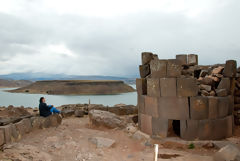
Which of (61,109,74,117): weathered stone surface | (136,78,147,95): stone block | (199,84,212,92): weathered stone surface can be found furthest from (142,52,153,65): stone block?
(61,109,74,117): weathered stone surface

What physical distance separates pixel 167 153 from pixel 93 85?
47.8 m

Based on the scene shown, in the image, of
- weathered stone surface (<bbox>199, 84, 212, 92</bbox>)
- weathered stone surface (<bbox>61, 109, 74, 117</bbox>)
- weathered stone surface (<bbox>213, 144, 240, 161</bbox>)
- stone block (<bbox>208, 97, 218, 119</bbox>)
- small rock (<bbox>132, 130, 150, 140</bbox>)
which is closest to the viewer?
weathered stone surface (<bbox>213, 144, 240, 161</bbox>)

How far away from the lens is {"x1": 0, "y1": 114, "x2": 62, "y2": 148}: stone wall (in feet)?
18.0

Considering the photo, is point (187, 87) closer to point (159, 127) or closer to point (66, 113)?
point (159, 127)

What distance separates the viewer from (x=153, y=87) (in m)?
7.39

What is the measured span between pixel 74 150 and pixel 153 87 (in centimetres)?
351

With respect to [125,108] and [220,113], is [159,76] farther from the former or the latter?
[125,108]

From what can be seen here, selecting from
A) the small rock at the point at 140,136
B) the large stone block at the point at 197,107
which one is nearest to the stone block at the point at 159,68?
the large stone block at the point at 197,107

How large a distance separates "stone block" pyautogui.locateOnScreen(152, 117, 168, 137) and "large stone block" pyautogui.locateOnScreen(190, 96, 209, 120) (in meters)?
0.96

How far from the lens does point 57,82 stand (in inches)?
2307

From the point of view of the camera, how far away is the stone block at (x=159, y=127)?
278 inches

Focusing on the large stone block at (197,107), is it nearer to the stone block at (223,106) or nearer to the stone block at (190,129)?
the stone block at (190,129)

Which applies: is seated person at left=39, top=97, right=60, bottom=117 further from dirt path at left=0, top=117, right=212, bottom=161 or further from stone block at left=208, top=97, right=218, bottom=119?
stone block at left=208, top=97, right=218, bottom=119

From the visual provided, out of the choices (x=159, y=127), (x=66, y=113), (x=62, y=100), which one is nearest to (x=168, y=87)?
(x=159, y=127)
